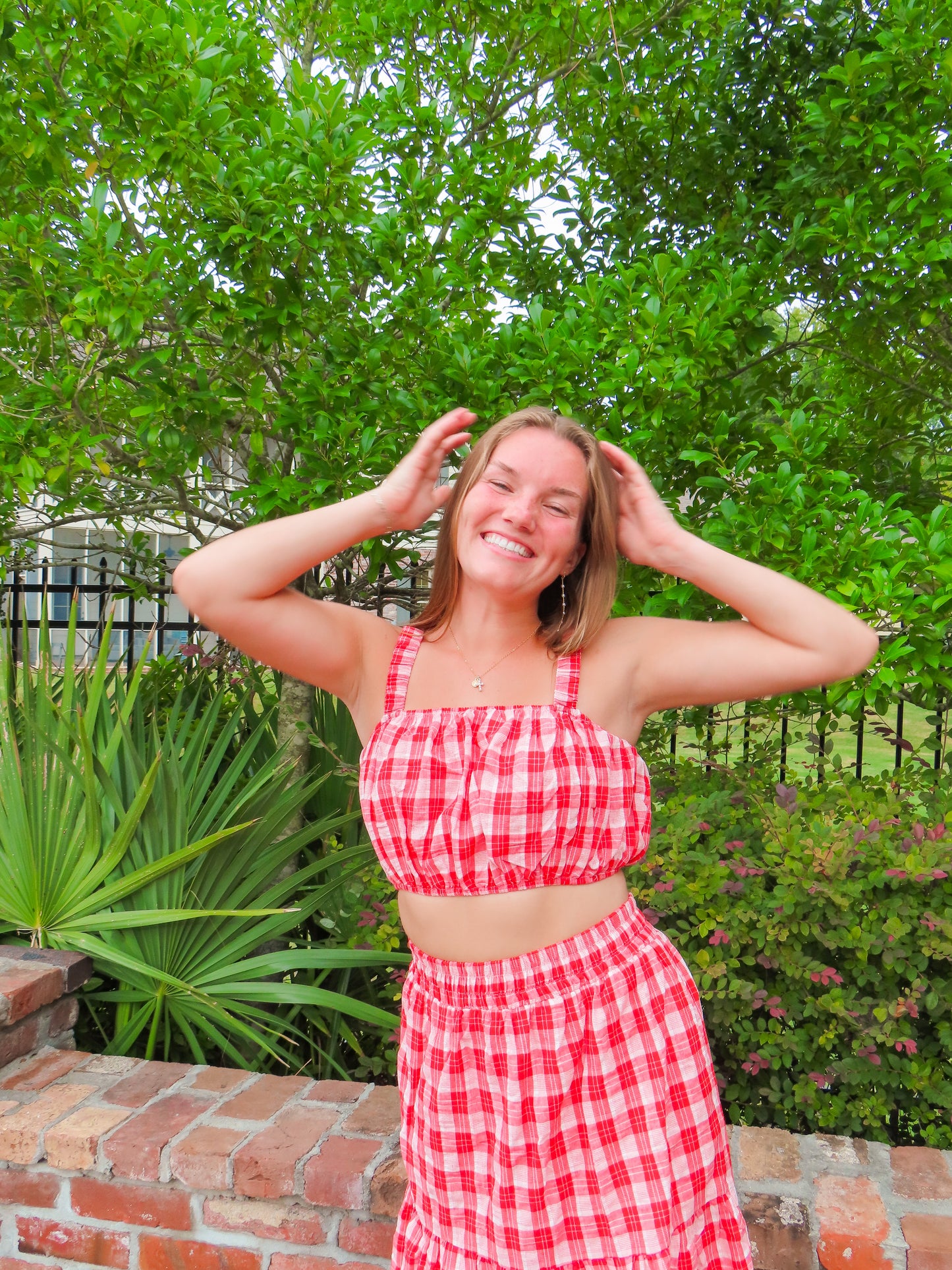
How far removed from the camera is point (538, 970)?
5.04ft

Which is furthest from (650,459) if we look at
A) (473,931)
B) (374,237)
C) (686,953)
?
(473,931)

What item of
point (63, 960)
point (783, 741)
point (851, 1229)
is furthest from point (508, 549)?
point (783, 741)

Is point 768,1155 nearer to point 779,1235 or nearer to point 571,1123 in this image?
point 779,1235

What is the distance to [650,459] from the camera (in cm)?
283

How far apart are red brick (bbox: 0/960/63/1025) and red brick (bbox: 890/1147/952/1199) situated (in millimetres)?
2064

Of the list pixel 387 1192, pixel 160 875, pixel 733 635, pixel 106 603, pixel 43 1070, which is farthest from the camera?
pixel 106 603

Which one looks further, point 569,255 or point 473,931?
point 569,255

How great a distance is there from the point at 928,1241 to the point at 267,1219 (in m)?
1.34

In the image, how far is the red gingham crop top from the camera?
1545 millimetres

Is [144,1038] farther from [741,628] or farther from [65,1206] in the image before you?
[741,628]

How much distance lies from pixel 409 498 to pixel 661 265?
123cm

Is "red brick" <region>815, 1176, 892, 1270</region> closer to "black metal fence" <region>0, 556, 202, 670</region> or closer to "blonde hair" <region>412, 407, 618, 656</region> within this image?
"blonde hair" <region>412, 407, 618, 656</region>

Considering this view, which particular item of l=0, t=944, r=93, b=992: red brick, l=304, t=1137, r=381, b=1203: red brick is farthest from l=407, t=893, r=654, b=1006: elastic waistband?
l=0, t=944, r=93, b=992: red brick

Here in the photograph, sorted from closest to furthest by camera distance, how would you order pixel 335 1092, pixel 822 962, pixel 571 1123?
pixel 571 1123, pixel 335 1092, pixel 822 962
